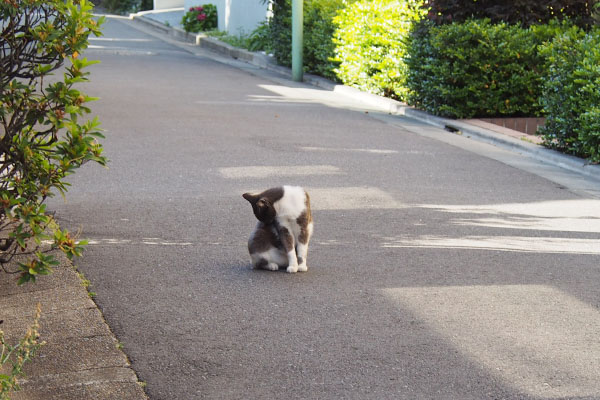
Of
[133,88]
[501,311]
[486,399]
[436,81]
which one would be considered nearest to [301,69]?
[133,88]

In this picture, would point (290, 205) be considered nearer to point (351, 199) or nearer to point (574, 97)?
point (351, 199)

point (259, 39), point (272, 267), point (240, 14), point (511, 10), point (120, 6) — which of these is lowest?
point (272, 267)

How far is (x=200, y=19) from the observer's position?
107 feet

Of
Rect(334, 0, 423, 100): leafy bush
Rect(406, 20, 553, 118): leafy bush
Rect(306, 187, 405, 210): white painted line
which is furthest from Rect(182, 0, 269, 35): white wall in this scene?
Rect(306, 187, 405, 210): white painted line

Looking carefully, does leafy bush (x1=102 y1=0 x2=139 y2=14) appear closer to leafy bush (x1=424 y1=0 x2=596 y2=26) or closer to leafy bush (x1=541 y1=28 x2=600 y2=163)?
leafy bush (x1=424 y1=0 x2=596 y2=26)

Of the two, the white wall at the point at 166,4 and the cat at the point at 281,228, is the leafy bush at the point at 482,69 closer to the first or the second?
the cat at the point at 281,228

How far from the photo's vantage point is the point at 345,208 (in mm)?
8492

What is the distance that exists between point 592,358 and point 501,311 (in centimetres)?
82

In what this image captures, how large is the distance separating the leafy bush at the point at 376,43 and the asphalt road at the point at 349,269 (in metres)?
3.38

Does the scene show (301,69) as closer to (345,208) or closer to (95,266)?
(345,208)

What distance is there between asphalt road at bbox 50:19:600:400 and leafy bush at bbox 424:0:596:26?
8.80 feet

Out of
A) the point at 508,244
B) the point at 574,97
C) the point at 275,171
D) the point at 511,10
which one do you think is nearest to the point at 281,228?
the point at 508,244

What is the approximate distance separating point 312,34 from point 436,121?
664cm

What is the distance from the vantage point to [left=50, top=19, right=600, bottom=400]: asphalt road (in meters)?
4.66
